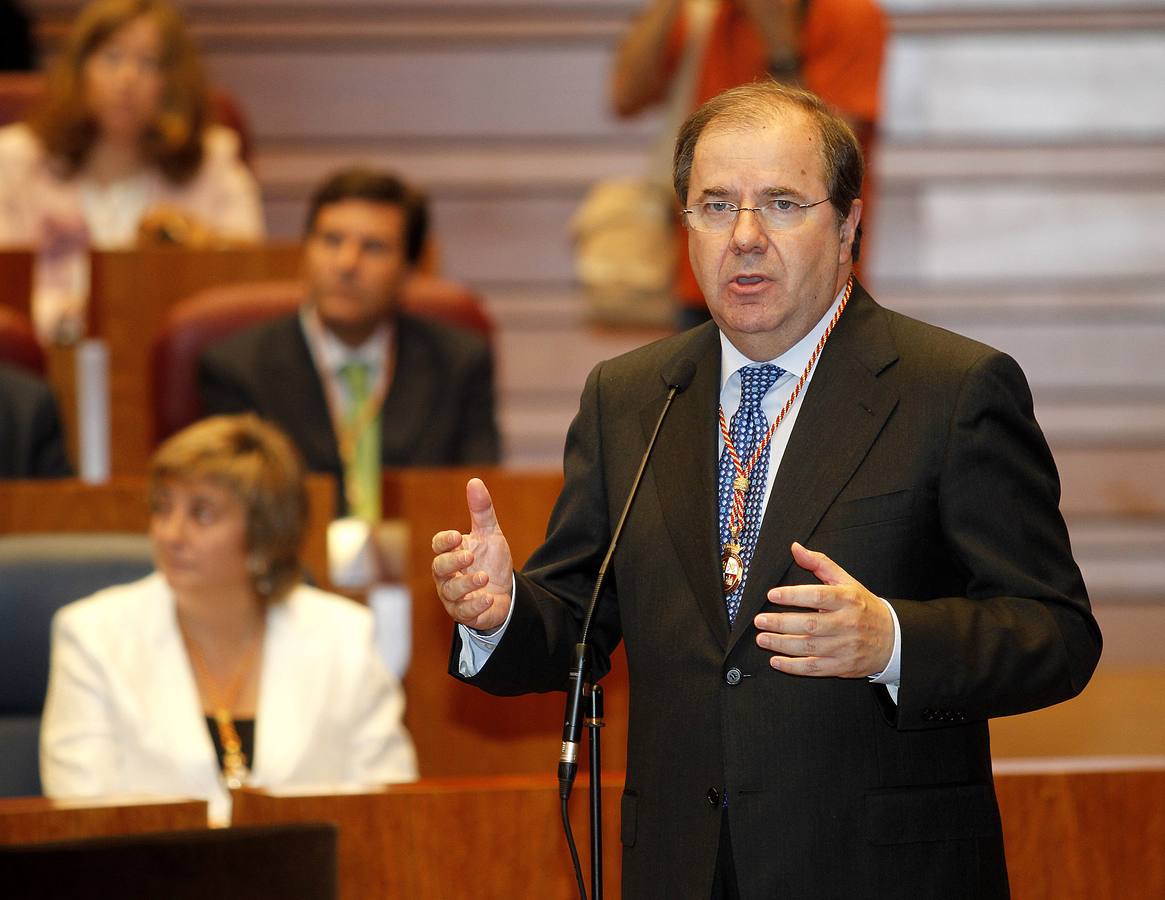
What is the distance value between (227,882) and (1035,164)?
12.9 ft

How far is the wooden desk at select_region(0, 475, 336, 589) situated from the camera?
10.2 feet

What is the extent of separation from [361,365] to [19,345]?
0.76 meters

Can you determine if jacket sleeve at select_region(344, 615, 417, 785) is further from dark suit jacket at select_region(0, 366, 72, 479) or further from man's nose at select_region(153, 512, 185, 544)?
dark suit jacket at select_region(0, 366, 72, 479)

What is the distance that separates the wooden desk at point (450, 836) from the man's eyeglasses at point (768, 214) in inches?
28.1

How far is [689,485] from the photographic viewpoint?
170 centimetres

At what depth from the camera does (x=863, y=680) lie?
1.61 meters

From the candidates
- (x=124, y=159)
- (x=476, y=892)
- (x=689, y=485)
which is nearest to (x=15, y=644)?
(x=476, y=892)

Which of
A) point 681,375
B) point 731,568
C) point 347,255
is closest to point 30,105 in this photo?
point 347,255

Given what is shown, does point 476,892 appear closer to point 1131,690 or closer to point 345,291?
point 345,291

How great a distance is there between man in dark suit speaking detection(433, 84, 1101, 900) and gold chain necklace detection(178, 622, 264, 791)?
1.16 m

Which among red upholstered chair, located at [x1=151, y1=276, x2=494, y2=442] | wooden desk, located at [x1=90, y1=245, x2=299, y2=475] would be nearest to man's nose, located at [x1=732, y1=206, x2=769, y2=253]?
red upholstered chair, located at [x1=151, y1=276, x2=494, y2=442]

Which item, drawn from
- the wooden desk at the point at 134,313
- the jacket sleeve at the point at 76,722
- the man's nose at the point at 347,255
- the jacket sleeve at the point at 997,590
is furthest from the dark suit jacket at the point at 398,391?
the jacket sleeve at the point at 997,590

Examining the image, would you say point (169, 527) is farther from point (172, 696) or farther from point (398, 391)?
point (398, 391)

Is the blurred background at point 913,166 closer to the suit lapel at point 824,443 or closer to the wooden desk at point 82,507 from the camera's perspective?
the wooden desk at point 82,507
